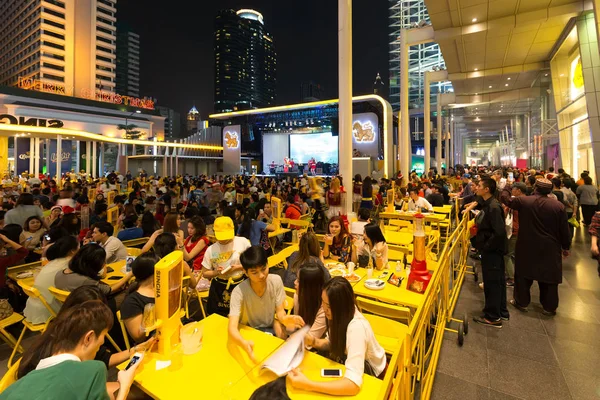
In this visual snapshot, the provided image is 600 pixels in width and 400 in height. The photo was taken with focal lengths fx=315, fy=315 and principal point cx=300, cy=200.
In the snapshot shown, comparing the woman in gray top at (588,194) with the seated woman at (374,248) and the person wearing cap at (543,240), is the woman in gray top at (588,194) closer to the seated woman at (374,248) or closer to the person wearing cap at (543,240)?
the person wearing cap at (543,240)

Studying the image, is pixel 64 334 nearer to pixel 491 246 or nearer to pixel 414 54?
pixel 491 246

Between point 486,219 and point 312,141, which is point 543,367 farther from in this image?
point 312,141

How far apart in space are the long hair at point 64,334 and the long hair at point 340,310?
50.8 inches

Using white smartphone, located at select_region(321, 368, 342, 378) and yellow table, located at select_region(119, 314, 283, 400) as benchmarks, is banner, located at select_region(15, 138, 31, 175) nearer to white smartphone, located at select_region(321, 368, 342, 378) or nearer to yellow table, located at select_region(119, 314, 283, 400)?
yellow table, located at select_region(119, 314, 283, 400)

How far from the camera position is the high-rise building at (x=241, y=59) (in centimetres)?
11244

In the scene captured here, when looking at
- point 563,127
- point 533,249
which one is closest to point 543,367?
point 533,249

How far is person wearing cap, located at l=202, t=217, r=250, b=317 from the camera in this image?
10.7ft

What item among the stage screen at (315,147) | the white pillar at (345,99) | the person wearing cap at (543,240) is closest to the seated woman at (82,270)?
the person wearing cap at (543,240)

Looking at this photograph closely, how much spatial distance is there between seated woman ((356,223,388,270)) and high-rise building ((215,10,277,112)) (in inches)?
4363

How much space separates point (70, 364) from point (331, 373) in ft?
4.19

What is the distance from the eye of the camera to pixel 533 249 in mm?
4074

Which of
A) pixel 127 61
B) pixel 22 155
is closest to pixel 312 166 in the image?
pixel 22 155

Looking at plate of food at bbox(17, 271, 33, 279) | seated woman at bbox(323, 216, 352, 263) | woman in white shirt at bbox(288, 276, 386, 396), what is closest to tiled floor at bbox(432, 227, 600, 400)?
woman in white shirt at bbox(288, 276, 386, 396)

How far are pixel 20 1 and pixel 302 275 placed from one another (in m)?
74.6
